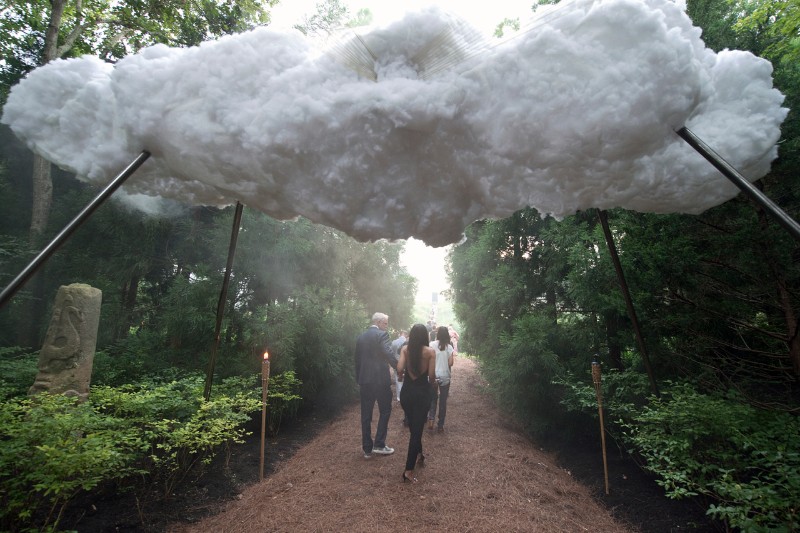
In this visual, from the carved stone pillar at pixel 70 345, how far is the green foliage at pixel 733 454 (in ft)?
18.4

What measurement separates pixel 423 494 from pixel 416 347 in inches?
55.6

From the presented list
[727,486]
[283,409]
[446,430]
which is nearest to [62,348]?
[283,409]

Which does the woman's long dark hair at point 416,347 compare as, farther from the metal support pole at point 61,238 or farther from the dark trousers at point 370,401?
the metal support pole at point 61,238

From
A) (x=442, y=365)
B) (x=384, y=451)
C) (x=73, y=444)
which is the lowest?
(x=384, y=451)

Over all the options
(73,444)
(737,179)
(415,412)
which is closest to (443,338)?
(415,412)

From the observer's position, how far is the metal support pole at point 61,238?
45.6 inches

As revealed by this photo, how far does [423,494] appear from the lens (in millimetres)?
3729

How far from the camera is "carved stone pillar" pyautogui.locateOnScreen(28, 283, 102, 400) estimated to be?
412 centimetres

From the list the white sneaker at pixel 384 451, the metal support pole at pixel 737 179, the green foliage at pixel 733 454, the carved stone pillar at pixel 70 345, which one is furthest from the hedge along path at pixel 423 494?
the metal support pole at pixel 737 179

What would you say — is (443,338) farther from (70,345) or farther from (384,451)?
(70,345)

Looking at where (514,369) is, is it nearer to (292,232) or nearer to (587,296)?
(587,296)

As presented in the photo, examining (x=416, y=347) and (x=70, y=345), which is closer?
(x=416, y=347)

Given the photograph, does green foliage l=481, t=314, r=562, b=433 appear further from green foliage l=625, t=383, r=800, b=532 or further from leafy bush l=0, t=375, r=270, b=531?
leafy bush l=0, t=375, r=270, b=531

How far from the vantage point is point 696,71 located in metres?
1.12
